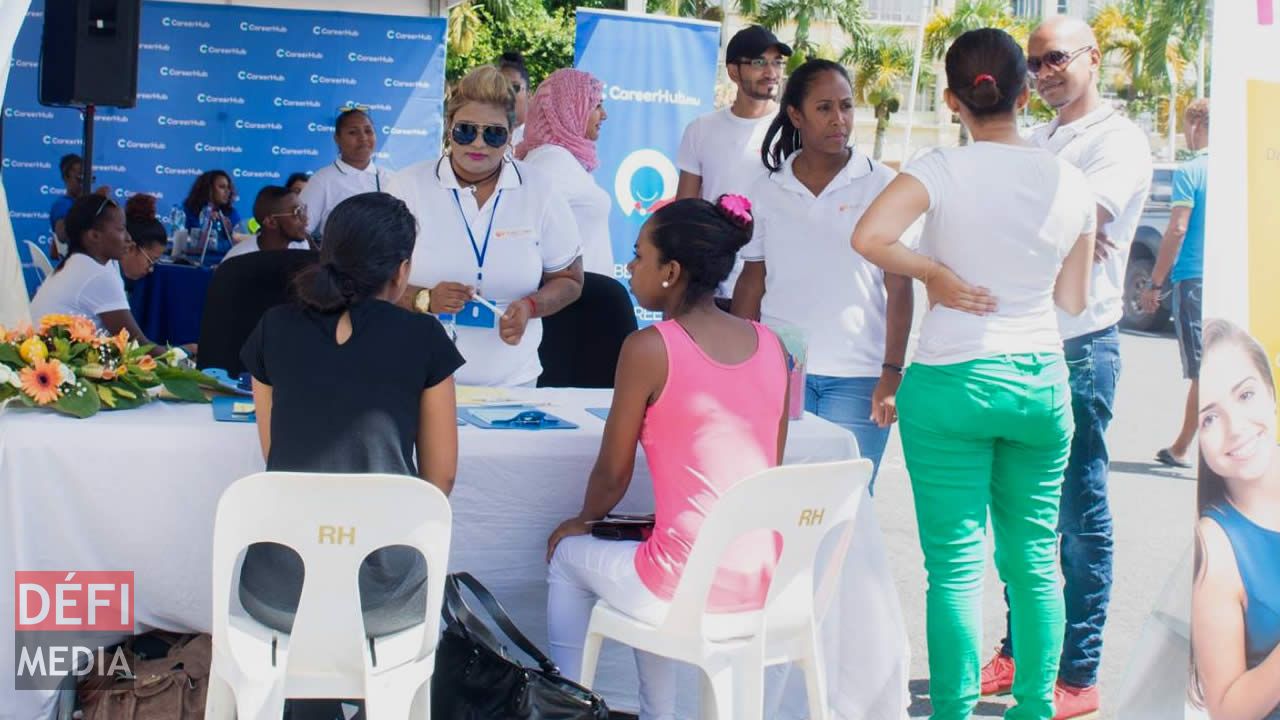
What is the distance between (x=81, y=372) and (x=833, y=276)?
1.89 m

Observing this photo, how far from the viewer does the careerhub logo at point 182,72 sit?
9938 mm

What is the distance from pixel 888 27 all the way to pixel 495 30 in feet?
59.2

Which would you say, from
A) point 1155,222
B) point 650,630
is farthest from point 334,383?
point 1155,222

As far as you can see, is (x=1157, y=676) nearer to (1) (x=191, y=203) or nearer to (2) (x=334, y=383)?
(2) (x=334, y=383)

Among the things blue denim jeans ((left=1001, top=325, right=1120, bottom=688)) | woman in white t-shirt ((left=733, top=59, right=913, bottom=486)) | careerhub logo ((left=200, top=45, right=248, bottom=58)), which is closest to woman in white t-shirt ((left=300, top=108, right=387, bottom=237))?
careerhub logo ((left=200, top=45, right=248, bottom=58))

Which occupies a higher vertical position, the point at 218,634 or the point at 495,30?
the point at 495,30

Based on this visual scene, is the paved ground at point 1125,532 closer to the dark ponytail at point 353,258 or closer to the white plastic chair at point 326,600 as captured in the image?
the white plastic chair at point 326,600

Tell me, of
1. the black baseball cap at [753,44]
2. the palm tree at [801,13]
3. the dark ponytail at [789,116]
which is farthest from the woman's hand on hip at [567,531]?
the palm tree at [801,13]

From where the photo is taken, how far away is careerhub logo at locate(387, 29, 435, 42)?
A: 33.4 feet

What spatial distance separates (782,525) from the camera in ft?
8.46

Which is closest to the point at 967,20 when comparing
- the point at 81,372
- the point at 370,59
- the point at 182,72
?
the point at 370,59

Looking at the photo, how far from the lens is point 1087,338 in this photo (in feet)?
11.2

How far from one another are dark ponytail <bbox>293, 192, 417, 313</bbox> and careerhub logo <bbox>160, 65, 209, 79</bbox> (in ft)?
26.5

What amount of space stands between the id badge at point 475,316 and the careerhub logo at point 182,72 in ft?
24.1
